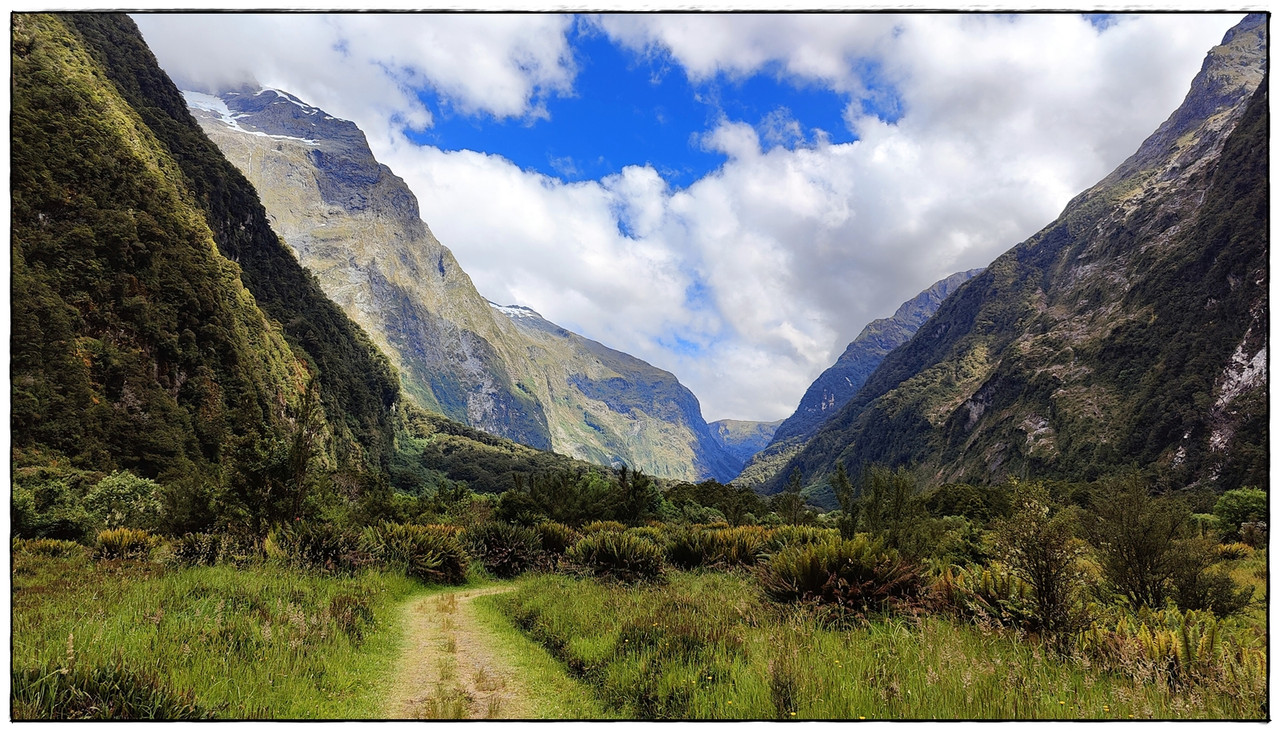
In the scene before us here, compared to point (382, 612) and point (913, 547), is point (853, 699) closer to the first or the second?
point (382, 612)

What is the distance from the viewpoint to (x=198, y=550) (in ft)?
35.3

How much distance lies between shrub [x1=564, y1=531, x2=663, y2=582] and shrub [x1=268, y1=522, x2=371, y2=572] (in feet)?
15.1

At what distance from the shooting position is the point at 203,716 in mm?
3594

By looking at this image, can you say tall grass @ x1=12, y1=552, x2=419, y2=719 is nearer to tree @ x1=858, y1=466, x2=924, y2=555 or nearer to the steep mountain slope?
tree @ x1=858, y1=466, x2=924, y2=555

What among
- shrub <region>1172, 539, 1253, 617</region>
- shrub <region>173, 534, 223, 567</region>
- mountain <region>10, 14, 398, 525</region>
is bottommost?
shrub <region>173, 534, 223, 567</region>

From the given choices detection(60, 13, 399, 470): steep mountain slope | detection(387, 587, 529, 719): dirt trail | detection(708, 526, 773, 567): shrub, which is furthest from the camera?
detection(60, 13, 399, 470): steep mountain slope

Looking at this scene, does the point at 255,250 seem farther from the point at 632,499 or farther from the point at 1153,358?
the point at 1153,358

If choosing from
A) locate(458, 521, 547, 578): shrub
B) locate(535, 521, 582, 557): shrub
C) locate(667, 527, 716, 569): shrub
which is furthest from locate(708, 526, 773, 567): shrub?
locate(458, 521, 547, 578): shrub

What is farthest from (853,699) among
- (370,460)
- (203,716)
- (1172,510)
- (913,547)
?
(370,460)

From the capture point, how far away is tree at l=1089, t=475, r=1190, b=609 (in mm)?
9805

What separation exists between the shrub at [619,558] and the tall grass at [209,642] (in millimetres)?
4599

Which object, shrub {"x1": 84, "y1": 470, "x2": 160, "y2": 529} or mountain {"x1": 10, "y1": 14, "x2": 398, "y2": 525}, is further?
mountain {"x1": 10, "y1": 14, "x2": 398, "y2": 525}

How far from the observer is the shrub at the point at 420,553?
40.9ft

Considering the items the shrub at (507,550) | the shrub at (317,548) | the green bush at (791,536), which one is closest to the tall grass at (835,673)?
the shrub at (317,548)
